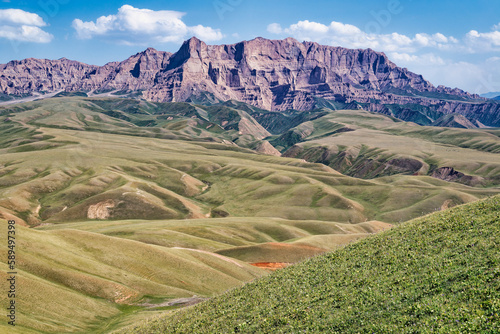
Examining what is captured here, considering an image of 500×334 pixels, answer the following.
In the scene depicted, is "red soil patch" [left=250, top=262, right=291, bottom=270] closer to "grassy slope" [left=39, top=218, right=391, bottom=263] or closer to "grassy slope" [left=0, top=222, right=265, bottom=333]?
"grassy slope" [left=39, top=218, right=391, bottom=263]

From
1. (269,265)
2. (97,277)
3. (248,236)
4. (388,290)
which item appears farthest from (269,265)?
(388,290)

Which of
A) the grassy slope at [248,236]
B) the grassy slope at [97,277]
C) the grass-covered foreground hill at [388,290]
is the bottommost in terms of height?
the grassy slope at [248,236]

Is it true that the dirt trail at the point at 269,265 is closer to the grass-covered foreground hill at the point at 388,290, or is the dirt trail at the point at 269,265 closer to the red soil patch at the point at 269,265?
the red soil patch at the point at 269,265

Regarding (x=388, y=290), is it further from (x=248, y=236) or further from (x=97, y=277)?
(x=248, y=236)

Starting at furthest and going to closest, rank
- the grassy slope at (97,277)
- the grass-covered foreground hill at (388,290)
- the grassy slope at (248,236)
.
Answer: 1. the grassy slope at (248,236)
2. the grassy slope at (97,277)
3. the grass-covered foreground hill at (388,290)

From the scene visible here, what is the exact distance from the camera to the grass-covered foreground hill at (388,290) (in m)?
20.7

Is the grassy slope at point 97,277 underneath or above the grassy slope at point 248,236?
above

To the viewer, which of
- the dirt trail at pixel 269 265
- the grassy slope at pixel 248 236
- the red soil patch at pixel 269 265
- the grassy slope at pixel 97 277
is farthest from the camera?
the grassy slope at pixel 248 236

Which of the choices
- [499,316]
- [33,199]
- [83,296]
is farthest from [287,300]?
[33,199]

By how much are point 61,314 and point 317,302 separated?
32930 mm

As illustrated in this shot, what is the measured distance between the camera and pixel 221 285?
67.0 m

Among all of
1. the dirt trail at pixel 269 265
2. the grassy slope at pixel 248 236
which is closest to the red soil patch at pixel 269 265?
the dirt trail at pixel 269 265

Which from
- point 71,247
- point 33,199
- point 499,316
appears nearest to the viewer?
point 499,316

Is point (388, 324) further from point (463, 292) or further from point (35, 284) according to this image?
point (35, 284)
